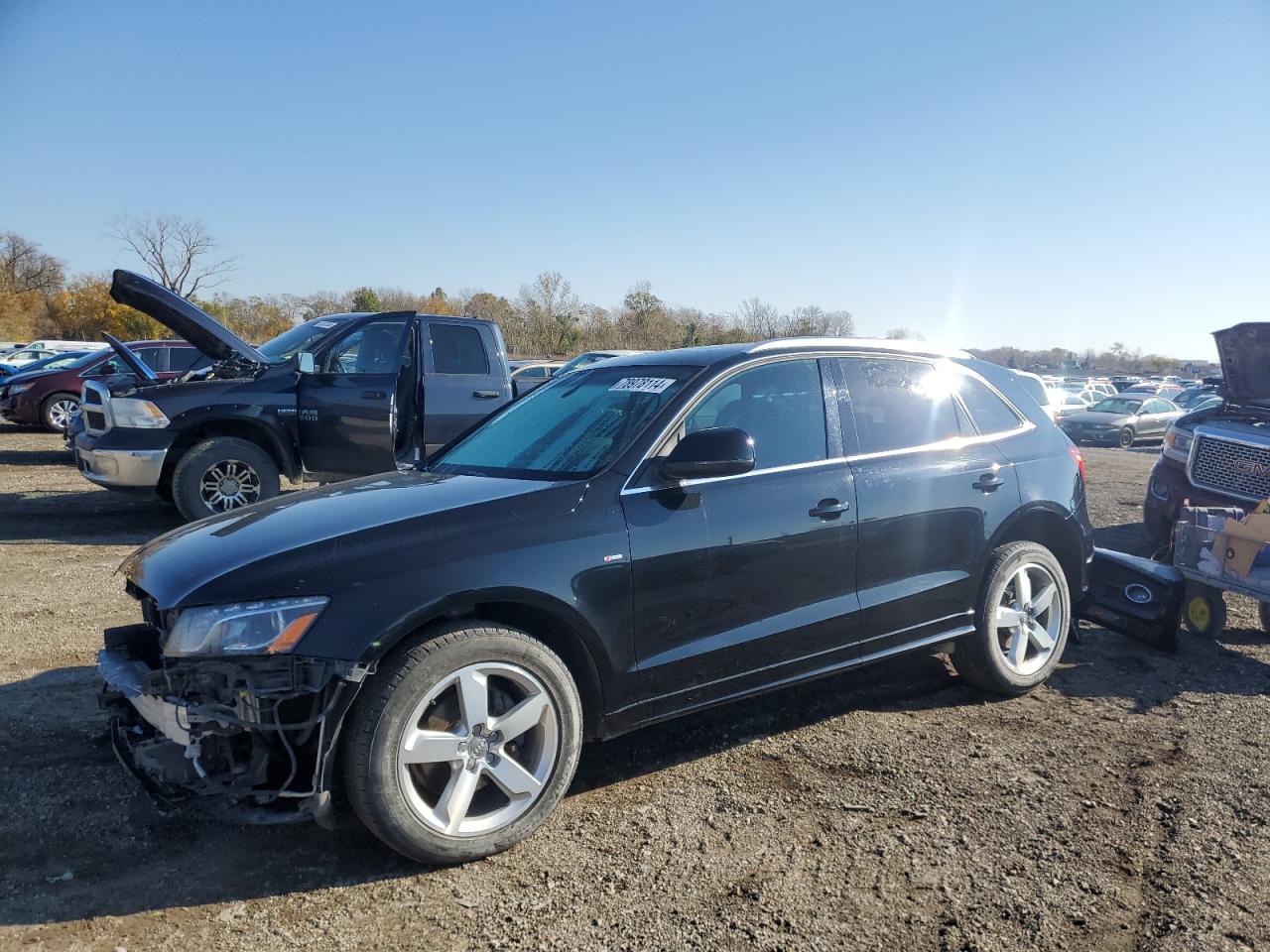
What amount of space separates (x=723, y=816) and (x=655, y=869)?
0.43 metres

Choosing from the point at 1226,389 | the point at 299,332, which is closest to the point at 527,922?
the point at 1226,389

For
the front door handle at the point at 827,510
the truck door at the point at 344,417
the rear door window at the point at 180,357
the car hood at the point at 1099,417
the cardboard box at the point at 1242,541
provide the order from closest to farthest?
the front door handle at the point at 827,510, the cardboard box at the point at 1242,541, the truck door at the point at 344,417, the rear door window at the point at 180,357, the car hood at the point at 1099,417

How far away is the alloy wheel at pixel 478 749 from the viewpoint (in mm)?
2771

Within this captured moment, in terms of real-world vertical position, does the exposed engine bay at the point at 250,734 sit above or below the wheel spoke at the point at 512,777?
above

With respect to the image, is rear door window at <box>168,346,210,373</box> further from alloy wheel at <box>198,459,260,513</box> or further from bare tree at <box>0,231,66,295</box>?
bare tree at <box>0,231,66,295</box>

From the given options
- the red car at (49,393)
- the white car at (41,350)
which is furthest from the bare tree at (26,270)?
the red car at (49,393)

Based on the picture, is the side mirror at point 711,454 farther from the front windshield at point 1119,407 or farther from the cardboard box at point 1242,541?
the front windshield at point 1119,407

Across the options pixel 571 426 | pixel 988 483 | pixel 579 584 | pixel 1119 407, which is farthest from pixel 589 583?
pixel 1119 407

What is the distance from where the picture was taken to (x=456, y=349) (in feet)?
29.0

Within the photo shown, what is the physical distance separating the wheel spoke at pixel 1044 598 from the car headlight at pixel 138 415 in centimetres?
719

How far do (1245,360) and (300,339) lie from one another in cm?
875

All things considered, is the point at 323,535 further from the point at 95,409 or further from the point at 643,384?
the point at 95,409

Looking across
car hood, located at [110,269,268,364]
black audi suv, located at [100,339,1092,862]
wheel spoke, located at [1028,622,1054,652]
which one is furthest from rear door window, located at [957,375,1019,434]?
car hood, located at [110,269,268,364]

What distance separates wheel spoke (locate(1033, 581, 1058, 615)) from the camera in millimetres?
4484
